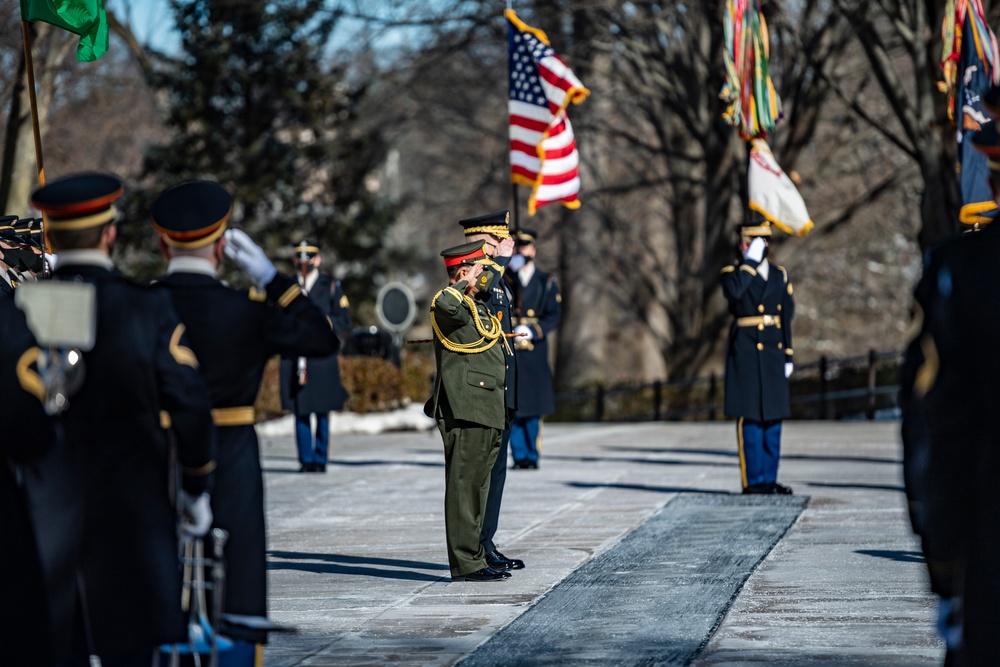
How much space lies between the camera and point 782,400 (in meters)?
12.8

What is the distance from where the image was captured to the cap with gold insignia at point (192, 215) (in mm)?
5430

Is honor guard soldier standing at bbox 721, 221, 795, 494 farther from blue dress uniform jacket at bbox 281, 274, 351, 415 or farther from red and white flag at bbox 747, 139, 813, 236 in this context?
blue dress uniform jacket at bbox 281, 274, 351, 415

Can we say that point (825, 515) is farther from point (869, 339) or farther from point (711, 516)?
point (869, 339)

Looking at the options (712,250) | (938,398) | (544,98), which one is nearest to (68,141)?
(712,250)

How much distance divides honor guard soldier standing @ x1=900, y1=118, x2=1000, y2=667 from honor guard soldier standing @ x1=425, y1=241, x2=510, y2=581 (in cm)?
451

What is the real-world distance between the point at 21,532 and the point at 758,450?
8715 mm

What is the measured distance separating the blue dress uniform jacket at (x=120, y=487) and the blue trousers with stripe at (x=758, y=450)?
8315 millimetres

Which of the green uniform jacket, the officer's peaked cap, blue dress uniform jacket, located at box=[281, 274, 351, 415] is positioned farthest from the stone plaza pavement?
the officer's peaked cap

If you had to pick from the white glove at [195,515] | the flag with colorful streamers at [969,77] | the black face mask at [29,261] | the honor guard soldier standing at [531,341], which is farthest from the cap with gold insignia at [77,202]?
the honor guard soldier standing at [531,341]

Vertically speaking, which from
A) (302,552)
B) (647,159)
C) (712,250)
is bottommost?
(302,552)

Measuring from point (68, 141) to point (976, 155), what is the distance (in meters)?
30.6

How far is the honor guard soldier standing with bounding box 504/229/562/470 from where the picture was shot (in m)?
15.5

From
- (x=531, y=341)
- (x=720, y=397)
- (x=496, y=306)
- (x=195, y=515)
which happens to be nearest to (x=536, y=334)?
(x=531, y=341)

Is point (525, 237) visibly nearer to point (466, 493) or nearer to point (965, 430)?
point (466, 493)
